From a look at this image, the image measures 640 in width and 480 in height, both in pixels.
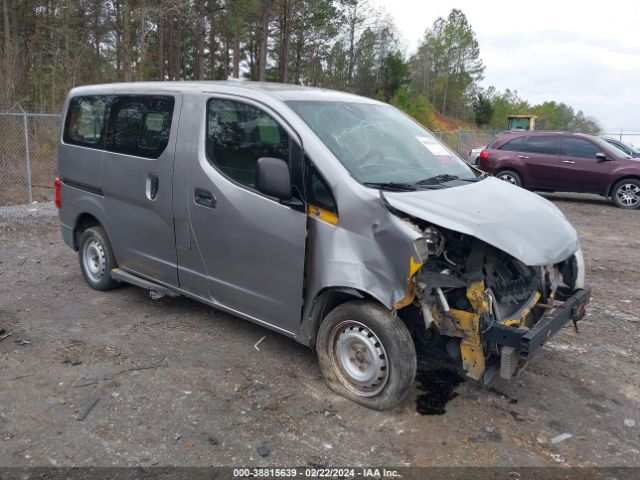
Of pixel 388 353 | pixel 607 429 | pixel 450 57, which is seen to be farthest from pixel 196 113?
pixel 450 57

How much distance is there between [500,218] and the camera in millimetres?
3469

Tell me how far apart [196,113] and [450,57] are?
2340 inches

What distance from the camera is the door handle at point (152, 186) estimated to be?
4.57 meters

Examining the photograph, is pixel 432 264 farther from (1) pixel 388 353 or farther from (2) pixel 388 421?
(2) pixel 388 421

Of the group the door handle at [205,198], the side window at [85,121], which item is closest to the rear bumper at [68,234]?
the side window at [85,121]

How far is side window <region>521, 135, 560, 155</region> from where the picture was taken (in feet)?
43.0

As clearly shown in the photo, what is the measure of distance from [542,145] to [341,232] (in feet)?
37.1

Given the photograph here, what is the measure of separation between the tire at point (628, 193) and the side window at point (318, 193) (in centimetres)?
1121

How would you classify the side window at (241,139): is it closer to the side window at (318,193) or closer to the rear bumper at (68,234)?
the side window at (318,193)

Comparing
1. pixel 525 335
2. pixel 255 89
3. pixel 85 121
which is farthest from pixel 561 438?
pixel 85 121

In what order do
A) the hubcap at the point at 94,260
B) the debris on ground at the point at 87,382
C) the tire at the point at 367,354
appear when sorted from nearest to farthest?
the tire at the point at 367,354, the debris on ground at the point at 87,382, the hubcap at the point at 94,260

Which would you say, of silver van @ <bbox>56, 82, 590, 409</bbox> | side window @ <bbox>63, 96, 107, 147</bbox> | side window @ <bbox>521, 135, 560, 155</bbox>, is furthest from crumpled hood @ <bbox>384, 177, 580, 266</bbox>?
side window @ <bbox>521, 135, 560, 155</bbox>

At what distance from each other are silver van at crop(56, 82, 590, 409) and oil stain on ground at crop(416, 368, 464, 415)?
1.09 feet

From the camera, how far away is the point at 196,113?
4.34 m
